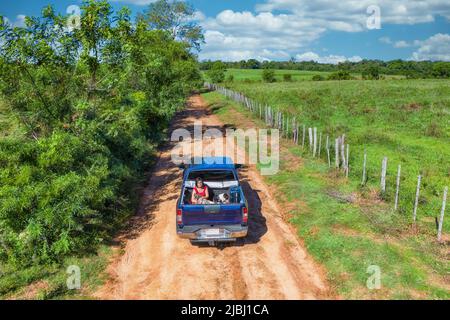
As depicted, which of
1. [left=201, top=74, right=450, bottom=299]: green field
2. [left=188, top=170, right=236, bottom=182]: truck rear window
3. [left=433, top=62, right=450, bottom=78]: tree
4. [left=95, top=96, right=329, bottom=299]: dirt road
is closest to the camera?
[left=95, top=96, right=329, bottom=299]: dirt road

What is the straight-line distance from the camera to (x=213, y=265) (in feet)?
32.9

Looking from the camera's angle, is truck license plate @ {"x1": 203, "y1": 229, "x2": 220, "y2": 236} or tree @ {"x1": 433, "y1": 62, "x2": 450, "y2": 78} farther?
tree @ {"x1": 433, "y1": 62, "x2": 450, "y2": 78}

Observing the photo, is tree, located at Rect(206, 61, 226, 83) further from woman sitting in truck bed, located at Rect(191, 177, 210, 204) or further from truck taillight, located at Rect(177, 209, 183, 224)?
truck taillight, located at Rect(177, 209, 183, 224)

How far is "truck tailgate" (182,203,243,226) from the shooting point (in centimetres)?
1017

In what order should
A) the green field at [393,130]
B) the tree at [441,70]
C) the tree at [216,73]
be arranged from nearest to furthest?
the green field at [393,130] → the tree at [216,73] → the tree at [441,70]

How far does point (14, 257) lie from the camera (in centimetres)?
977

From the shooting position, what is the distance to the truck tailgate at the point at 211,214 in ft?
33.4

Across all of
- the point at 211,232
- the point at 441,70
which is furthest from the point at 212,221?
the point at 441,70

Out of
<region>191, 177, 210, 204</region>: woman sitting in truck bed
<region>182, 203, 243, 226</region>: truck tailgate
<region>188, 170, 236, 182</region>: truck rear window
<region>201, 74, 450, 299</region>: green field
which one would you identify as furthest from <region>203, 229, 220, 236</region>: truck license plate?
<region>201, 74, 450, 299</region>: green field

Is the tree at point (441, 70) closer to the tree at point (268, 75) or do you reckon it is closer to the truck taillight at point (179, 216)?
the tree at point (268, 75)

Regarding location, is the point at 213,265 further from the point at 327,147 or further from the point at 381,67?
the point at 381,67

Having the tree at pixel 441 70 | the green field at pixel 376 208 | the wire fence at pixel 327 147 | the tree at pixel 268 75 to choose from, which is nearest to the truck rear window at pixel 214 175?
the green field at pixel 376 208

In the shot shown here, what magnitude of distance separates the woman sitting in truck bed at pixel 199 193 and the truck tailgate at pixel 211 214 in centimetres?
114

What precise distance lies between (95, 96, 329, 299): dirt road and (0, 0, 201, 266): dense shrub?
4.80 feet
